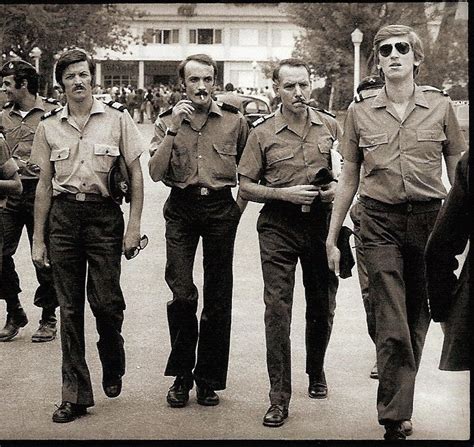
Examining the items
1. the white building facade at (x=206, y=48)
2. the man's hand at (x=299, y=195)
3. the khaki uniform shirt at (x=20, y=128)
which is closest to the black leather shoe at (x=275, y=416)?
the man's hand at (x=299, y=195)

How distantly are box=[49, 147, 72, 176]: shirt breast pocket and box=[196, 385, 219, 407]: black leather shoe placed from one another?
1.57 metres

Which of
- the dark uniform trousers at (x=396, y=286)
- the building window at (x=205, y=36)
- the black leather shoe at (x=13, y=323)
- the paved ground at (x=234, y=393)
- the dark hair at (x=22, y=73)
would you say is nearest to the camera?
the dark uniform trousers at (x=396, y=286)

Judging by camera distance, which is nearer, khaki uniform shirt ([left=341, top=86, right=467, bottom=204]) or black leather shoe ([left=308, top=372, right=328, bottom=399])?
khaki uniform shirt ([left=341, top=86, right=467, bottom=204])

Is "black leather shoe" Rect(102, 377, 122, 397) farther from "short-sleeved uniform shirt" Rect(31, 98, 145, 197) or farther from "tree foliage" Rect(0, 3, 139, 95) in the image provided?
"tree foliage" Rect(0, 3, 139, 95)

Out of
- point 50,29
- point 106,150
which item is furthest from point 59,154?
point 50,29

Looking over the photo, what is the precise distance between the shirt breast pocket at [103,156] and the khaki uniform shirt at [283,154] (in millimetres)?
777

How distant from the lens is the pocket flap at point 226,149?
6.14 meters

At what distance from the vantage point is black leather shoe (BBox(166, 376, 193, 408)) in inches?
239

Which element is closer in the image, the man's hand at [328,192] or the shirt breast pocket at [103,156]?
the shirt breast pocket at [103,156]

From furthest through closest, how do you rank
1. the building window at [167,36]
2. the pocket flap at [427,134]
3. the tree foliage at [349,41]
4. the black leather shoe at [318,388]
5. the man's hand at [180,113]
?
the building window at [167,36]
the tree foliage at [349,41]
the black leather shoe at [318,388]
the man's hand at [180,113]
the pocket flap at [427,134]

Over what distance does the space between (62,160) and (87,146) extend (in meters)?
0.17

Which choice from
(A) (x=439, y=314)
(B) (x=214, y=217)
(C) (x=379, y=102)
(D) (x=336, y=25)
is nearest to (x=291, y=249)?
(B) (x=214, y=217)

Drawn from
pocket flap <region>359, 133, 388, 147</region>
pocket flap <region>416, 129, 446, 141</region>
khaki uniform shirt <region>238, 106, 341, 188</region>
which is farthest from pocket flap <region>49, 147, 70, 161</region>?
pocket flap <region>416, 129, 446, 141</region>

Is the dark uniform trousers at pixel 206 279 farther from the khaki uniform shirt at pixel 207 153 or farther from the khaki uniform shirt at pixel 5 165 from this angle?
the khaki uniform shirt at pixel 5 165
